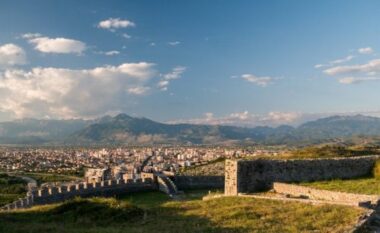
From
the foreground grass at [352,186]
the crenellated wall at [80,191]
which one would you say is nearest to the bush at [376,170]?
A: the foreground grass at [352,186]

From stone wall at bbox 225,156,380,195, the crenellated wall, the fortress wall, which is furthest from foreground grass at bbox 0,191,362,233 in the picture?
the fortress wall

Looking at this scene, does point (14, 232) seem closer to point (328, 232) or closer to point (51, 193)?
point (328, 232)

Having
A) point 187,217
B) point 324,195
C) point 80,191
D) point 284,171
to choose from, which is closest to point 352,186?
point 324,195

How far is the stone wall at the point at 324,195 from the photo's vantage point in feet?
63.2

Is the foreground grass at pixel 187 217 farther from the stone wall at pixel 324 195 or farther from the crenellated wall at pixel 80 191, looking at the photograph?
the crenellated wall at pixel 80 191

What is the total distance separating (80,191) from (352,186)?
680 inches

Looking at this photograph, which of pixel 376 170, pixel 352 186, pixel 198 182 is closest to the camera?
pixel 352 186

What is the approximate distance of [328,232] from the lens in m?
14.7

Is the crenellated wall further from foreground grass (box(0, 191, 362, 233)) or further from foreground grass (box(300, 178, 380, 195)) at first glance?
foreground grass (box(300, 178, 380, 195))

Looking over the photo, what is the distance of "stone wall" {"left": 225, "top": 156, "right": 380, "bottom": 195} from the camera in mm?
26984

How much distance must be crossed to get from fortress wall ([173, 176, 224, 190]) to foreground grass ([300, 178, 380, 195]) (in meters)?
12.0

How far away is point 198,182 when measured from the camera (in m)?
38.8

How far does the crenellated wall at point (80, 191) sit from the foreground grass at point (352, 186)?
14.3 metres

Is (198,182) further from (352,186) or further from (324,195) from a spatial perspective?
(324,195)
